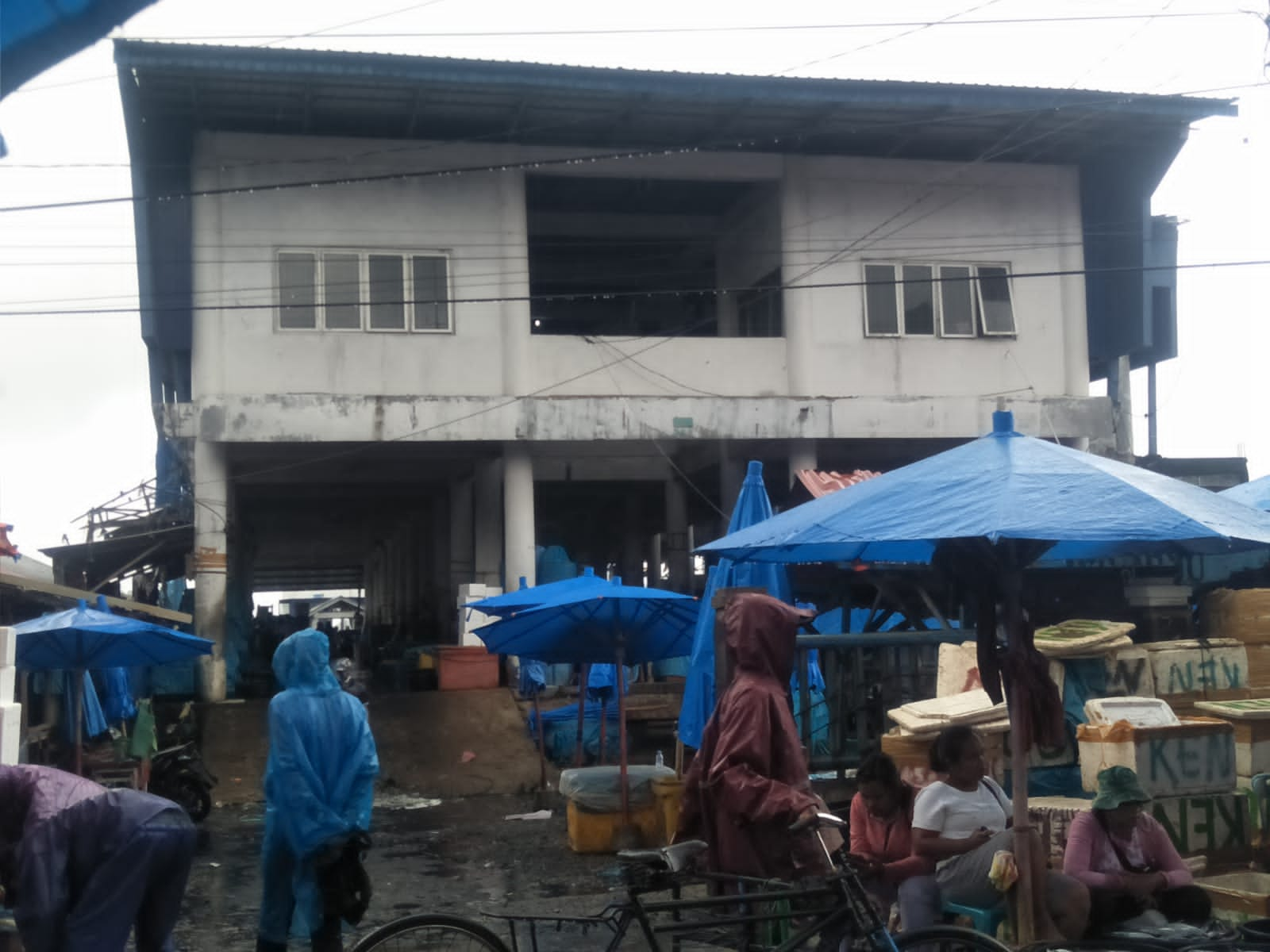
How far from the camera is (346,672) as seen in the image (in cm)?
1994

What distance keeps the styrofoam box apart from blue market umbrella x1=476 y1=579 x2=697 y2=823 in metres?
4.81

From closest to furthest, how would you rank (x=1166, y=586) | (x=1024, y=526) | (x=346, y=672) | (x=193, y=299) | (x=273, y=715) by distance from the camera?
(x=1024, y=526) → (x=273, y=715) → (x=1166, y=586) → (x=193, y=299) → (x=346, y=672)

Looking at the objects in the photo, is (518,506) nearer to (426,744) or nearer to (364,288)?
(364,288)

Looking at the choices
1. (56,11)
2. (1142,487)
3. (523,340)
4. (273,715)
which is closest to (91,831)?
(273,715)

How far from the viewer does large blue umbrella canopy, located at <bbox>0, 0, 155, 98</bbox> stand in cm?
306

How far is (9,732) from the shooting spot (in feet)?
26.0

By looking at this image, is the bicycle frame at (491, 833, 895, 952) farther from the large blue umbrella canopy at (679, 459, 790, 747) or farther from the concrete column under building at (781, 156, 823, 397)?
the concrete column under building at (781, 156, 823, 397)

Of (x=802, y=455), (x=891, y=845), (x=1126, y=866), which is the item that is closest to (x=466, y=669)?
(x=802, y=455)

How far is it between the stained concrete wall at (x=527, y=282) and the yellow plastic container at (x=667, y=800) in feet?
27.3

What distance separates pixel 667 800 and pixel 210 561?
940cm

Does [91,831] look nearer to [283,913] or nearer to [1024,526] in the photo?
[283,913]

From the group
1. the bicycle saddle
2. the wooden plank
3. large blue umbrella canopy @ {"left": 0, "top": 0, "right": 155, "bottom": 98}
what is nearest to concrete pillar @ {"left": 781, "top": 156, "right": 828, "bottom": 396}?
the wooden plank

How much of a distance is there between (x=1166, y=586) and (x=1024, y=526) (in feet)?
23.5

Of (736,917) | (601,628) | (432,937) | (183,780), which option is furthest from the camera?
(183,780)
